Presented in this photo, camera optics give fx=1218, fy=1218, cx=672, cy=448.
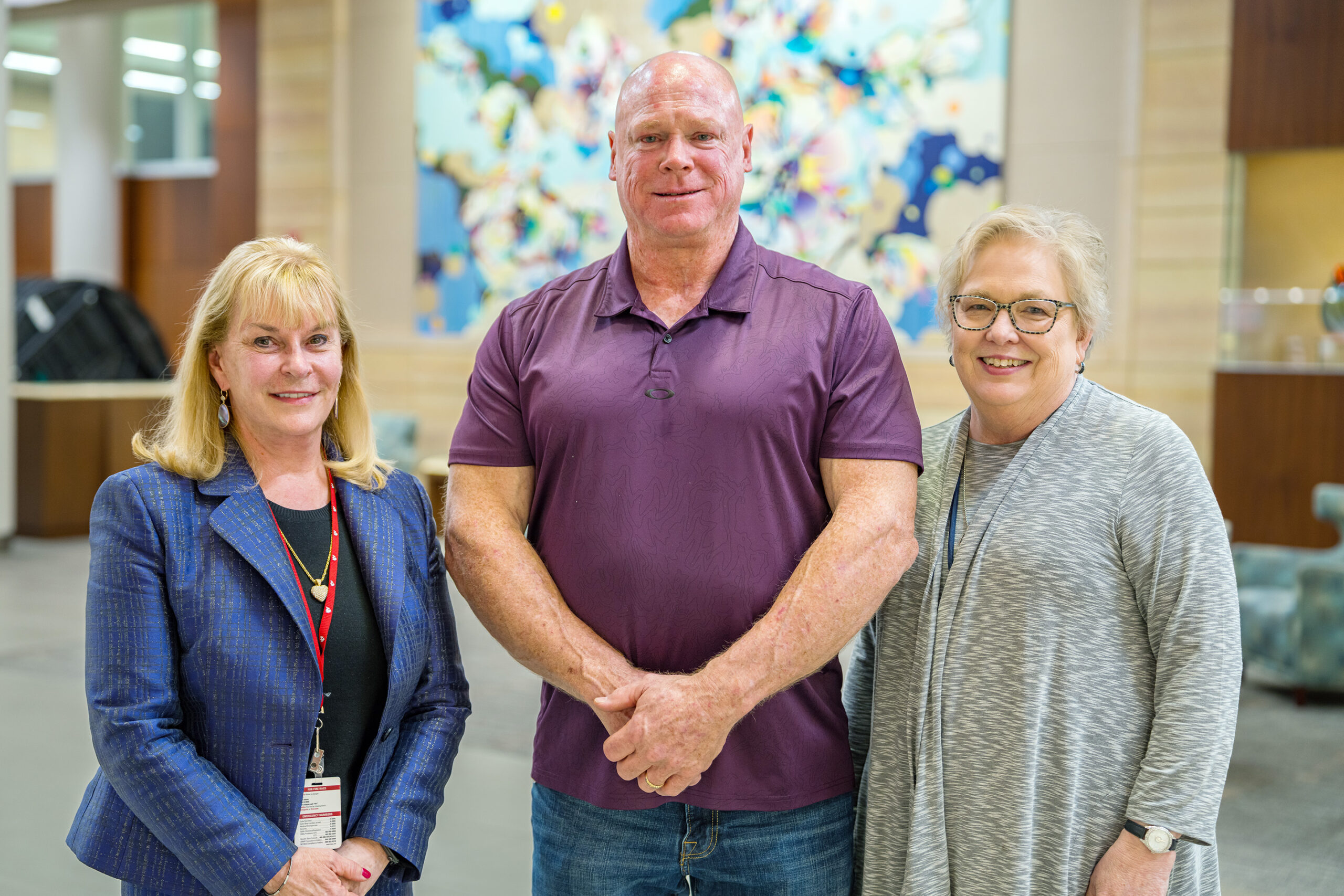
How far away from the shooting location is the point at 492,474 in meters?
1.91

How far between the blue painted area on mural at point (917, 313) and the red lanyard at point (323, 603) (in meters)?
6.78

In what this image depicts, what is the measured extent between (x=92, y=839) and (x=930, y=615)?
122 cm

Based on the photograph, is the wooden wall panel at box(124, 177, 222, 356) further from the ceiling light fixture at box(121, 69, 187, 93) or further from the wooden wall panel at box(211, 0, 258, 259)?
the wooden wall panel at box(211, 0, 258, 259)

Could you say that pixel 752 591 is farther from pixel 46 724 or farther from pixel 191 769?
pixel 46 724

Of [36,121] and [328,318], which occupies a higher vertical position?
[36,121]

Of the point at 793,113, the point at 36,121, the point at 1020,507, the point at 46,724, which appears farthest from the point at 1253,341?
the point at 36,121

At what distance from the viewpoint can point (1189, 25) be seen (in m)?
7.41

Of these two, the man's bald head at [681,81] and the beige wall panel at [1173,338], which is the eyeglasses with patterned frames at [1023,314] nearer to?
the man's bald head at [681,81]

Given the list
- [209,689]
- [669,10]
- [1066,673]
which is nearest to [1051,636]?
[1066,673]

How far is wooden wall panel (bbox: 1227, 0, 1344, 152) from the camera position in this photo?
651 centimetres

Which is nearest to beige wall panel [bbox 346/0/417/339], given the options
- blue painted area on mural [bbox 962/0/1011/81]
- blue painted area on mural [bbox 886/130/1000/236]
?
blue painted area on mural [bbox 886/130/1000/236]

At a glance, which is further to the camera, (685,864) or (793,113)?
(793,113)

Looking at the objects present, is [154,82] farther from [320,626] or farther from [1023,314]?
[1023,314]

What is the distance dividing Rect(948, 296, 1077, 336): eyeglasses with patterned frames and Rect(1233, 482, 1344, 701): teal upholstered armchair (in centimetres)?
406
